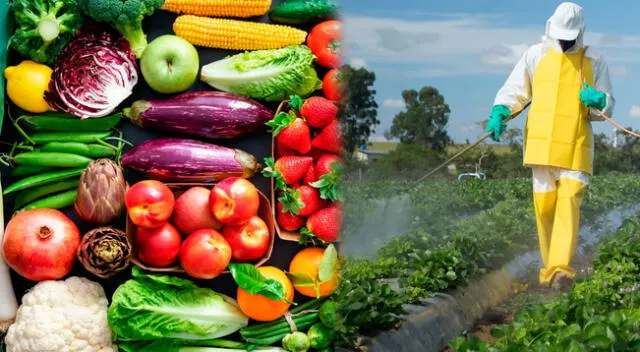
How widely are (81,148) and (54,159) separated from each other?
0.33 feet

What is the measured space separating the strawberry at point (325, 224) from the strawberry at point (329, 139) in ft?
0.66

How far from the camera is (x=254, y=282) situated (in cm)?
274

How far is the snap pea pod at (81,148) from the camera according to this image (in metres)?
2.87

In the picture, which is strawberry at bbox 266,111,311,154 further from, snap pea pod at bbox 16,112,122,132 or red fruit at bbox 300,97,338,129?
snap pea pod at bbox 16,112,122,132

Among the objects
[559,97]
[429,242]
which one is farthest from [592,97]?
[429,242]

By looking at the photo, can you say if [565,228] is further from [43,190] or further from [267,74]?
[43,190]

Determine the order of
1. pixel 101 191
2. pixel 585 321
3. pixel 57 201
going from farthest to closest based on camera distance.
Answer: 1. pixel 57 201
2. pixel 101 191
3. pixel 585 321

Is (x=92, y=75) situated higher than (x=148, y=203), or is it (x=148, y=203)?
(x=92, y=75)

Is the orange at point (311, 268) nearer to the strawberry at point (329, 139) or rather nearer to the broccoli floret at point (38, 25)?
the strawberry at point (329, 139)

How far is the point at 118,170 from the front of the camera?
2.82m

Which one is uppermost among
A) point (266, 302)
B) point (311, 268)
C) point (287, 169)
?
point (287, 169)

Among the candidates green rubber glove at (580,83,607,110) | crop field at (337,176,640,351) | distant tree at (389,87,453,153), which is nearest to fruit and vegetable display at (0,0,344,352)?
crop field at (337,176,640,351)

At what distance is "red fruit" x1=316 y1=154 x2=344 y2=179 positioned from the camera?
107 inches

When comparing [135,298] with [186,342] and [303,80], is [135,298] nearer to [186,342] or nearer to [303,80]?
[186,342]
